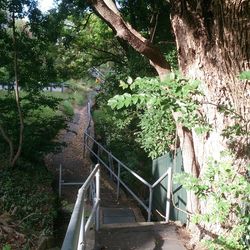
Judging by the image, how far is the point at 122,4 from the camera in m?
12.2

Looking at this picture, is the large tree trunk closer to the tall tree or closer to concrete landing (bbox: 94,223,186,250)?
the tall tree

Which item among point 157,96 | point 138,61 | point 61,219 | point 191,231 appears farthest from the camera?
point 138,61

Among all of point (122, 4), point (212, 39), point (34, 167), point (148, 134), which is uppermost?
point (122, 4)

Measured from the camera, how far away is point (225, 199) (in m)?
4.97

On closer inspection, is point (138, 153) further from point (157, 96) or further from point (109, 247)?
point (157, 96)

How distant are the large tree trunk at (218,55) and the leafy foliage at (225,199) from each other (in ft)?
1.25

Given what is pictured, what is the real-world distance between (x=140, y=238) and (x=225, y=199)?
1.40m

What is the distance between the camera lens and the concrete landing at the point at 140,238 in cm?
539

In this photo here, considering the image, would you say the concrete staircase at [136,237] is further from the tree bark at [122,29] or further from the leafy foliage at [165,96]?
the tree bark at [122,29]

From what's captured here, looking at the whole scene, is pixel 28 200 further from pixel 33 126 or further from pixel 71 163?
pixel 71 163

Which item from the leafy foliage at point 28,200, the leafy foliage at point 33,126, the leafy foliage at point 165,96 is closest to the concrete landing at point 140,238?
the leafy foliage at point 165,96

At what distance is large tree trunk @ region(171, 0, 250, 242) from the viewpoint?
15.9ft

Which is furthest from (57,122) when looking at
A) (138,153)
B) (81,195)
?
(81,195)

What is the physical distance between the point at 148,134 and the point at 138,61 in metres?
2.46
